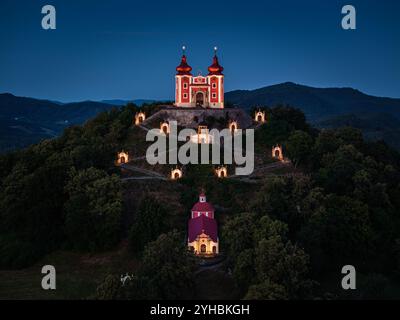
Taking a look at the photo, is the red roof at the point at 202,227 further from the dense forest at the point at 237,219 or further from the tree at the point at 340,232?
the tree at the point at 340,232

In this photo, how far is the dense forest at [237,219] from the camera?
5259 cm

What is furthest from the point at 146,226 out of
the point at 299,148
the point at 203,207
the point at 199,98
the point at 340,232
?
the point at 199,98

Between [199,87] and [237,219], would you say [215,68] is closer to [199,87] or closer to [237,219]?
[199,87]

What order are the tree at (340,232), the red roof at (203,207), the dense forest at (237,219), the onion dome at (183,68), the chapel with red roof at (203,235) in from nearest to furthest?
the dense forest at (237,219), the tree at (340,232), the chapel with red roof at (203,235), the red roof at (203,207), the onion dome at (183,68)

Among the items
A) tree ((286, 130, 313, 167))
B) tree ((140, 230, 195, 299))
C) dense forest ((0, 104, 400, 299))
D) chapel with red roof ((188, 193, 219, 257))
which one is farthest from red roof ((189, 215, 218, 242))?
tree ((286, 130, 313, 167))

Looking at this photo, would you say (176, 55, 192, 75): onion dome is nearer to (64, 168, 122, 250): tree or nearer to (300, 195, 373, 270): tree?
(64, 168, 122, 250): tree

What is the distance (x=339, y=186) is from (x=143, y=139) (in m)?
30.8

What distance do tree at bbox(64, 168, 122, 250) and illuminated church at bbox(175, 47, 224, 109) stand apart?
85.9 feet

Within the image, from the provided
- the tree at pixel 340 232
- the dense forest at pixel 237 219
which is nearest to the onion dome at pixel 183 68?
the dense forest at pixel 237 219

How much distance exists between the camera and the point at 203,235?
63.4 m

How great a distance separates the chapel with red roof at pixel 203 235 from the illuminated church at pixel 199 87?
30692 mm

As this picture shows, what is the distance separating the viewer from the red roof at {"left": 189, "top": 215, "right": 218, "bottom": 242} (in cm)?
6387

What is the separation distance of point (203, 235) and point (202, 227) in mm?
1011
